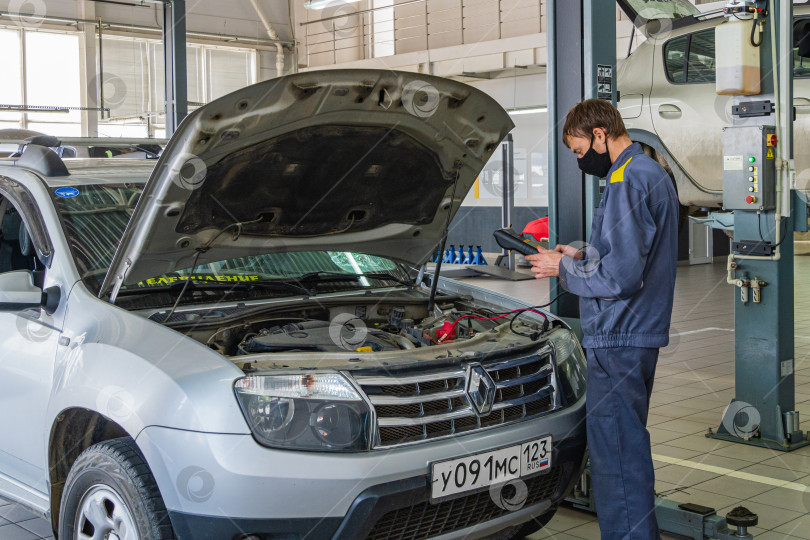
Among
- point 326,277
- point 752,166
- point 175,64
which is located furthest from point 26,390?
point 175,64

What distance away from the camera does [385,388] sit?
100 inches

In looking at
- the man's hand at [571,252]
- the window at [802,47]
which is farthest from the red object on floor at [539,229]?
the man's hand at [571,252]

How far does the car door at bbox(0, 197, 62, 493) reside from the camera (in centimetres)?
289

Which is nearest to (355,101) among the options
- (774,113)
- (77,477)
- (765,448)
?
(77,477)

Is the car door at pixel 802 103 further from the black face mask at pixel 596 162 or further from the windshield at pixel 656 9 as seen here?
the black face mask at pixel 596 162

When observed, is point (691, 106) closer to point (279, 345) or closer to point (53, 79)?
point (279, 345)

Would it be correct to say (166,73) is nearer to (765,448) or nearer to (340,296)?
(340,296)

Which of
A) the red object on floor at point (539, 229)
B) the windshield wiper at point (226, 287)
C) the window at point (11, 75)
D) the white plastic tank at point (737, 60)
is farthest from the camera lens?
the window at point (11, 75)

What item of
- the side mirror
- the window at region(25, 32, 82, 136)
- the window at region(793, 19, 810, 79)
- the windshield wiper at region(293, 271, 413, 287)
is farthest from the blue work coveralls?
the window at region(25, 32, 82, 136)

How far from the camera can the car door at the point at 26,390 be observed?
9.48 feet

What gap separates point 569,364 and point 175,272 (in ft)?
4.87

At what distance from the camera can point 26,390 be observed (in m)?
2.96

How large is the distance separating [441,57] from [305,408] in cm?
1549

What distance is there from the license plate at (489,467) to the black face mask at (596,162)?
3.19 ft
